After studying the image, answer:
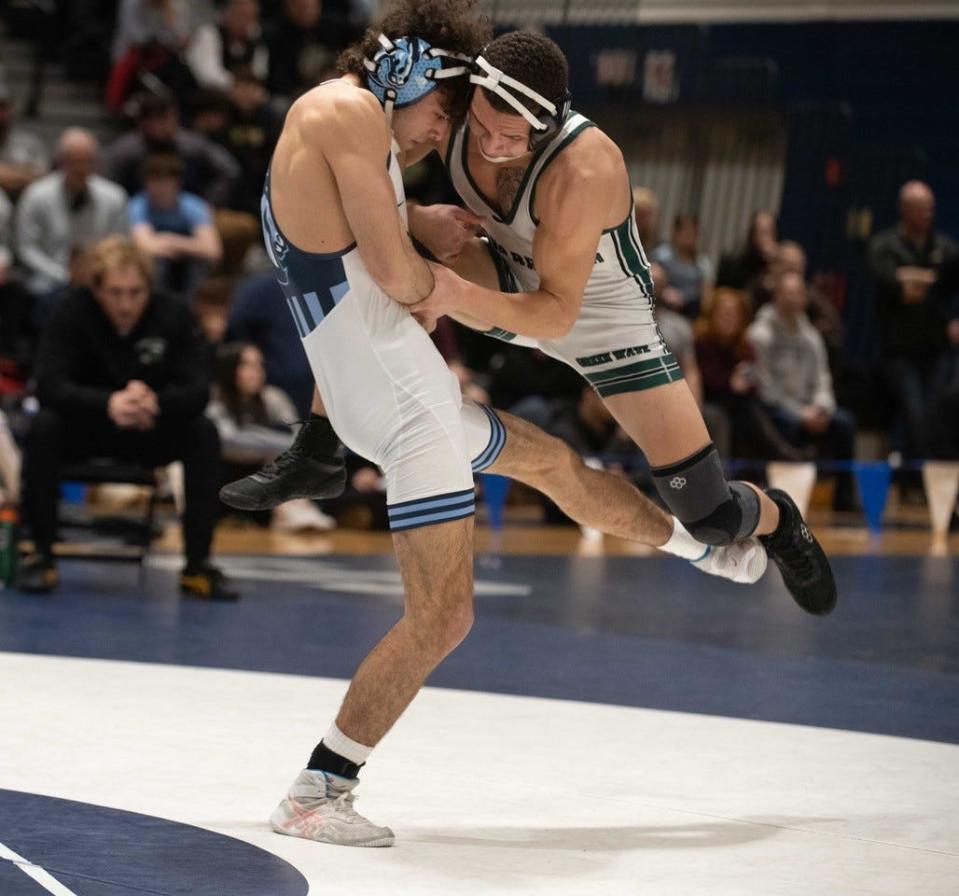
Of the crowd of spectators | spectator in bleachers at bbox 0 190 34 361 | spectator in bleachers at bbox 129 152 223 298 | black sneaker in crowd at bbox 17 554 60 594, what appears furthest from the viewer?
spectator in bleachers at bbox 129 152 223 298

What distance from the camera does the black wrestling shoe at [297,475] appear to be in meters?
3.62

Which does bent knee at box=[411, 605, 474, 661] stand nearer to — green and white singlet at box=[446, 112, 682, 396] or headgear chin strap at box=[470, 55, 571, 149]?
green and white singlet at box=[446, 112, 682, 396]

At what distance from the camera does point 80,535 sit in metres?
7.09

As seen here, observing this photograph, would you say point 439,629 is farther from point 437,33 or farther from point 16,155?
point 16,155

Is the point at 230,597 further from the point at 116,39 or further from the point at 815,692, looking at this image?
the point at 116,39

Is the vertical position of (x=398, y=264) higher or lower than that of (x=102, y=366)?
higher

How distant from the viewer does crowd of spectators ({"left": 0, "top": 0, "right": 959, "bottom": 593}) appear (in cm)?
601

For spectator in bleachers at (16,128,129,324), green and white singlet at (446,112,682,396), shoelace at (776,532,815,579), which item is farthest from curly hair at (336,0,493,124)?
spectator in bleachers at (16,128,129,324)

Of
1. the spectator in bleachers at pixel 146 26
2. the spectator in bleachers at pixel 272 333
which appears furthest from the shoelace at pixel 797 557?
the spectator in bleachers at pixel 146 26

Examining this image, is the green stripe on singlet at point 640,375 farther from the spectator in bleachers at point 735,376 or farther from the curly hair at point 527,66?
the spectator in bleachers at point 735,376

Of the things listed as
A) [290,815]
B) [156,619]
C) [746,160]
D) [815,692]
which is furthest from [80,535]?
[746,160]

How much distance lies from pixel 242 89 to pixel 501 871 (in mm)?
8176

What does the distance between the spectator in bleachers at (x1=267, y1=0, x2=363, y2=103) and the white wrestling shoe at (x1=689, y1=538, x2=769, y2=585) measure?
743cm

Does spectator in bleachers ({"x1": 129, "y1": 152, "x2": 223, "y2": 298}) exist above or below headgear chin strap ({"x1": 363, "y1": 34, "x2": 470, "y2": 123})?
below
